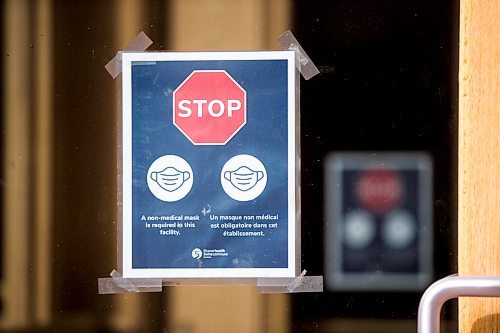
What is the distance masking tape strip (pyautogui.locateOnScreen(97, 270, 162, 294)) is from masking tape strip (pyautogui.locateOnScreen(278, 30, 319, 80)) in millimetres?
471

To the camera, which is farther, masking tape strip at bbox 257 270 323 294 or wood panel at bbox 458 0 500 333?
masking tape strip at bbox 257 270 323 294

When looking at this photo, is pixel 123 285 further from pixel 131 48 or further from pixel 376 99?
pixel 376 99

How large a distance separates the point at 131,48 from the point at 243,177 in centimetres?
32

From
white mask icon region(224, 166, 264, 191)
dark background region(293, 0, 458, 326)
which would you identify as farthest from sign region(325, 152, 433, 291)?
white mask icon region(224, 166, 264, 191)

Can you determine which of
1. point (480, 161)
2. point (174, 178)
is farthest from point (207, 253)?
point (480, 161)

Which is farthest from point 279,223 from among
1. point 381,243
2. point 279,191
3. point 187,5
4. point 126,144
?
point 187,5

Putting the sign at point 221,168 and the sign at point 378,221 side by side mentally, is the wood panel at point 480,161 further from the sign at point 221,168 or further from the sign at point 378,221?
the sign at point 221,168

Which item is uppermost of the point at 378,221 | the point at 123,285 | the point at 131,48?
the point at 131,48

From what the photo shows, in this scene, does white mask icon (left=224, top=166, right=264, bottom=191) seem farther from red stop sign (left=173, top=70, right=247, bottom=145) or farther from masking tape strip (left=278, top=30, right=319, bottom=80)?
masking tape strip (left=278, top=30, right=319, bottom=80)

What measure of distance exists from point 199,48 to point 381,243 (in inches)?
19.4

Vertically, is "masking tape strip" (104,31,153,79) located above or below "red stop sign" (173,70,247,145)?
above

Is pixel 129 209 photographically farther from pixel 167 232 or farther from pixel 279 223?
pixel 279 223

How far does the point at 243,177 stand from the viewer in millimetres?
1275

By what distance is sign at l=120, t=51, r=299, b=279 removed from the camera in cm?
127
